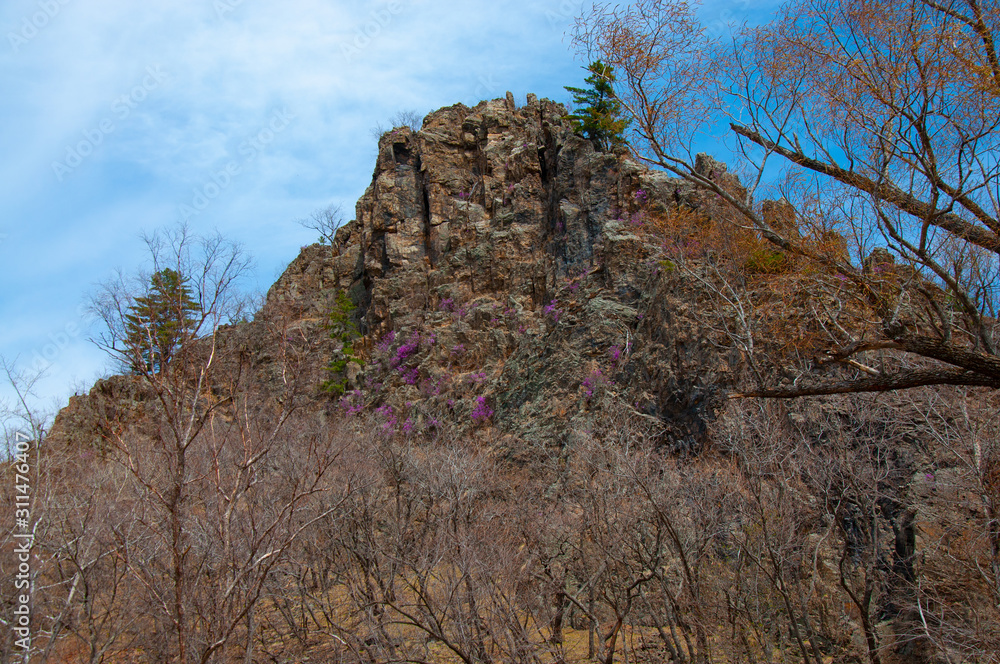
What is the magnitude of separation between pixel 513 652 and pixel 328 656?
5322mm

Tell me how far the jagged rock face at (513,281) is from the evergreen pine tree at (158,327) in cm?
1032

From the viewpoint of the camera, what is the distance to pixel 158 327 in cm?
831

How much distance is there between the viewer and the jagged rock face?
23234mm

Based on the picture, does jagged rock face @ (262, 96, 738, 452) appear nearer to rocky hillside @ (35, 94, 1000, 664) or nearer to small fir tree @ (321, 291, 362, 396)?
rocky hillside @ (35, 94, 1000, 664)

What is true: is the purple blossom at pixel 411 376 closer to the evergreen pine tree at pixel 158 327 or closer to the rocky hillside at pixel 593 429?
the rocky hillside at pixel 593 429

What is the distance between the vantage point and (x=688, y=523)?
1527cm

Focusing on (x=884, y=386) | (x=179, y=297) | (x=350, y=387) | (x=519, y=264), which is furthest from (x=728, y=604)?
(x=350, y=387)

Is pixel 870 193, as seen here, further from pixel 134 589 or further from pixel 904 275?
pixel 134 589

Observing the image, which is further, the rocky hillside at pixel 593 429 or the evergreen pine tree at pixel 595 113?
the evergreen pine tree at pixel 595 113

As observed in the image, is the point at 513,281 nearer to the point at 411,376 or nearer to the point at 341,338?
the point at 411,376

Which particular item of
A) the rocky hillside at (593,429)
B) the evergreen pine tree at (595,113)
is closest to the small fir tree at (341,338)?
the rocky hillside at (593,429)

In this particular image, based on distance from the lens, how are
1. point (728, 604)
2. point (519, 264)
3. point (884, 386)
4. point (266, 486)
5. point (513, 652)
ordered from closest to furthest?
point (884, 386) → point (513, 652) → point (728, 604) → point (266, 486) → point (519, 264)

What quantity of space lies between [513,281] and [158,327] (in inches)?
964

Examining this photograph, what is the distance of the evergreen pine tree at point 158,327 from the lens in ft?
25.8
